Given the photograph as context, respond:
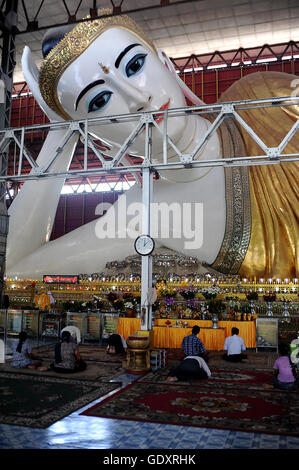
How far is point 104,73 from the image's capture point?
701cm

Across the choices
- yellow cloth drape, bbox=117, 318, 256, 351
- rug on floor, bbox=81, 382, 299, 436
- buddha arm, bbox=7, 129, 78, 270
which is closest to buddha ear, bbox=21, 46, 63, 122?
buddha arm, bbox=7, 129, 78, 270

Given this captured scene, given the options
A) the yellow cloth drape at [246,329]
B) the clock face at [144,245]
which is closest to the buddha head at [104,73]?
the clock face at [144,245]

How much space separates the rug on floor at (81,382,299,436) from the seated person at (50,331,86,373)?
918 millimetres

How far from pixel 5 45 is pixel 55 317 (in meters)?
6.61

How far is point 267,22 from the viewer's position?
1235 cm

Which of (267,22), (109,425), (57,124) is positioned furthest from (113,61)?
(267,22)

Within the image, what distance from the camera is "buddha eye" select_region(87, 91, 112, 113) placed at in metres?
7.26

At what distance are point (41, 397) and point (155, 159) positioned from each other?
19.4ft

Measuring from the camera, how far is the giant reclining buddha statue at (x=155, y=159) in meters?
7.14

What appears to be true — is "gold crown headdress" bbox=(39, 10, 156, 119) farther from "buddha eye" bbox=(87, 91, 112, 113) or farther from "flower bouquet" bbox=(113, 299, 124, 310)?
"flower bouquet" bbox=(113, 299, 124, 310)

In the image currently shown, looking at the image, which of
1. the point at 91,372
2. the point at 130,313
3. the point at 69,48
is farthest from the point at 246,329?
the point at 69,48

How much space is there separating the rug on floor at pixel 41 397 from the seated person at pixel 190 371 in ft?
2.06

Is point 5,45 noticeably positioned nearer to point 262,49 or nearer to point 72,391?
point 262,49

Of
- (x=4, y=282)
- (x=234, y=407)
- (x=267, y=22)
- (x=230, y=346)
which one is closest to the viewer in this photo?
(x=234, y=407)
